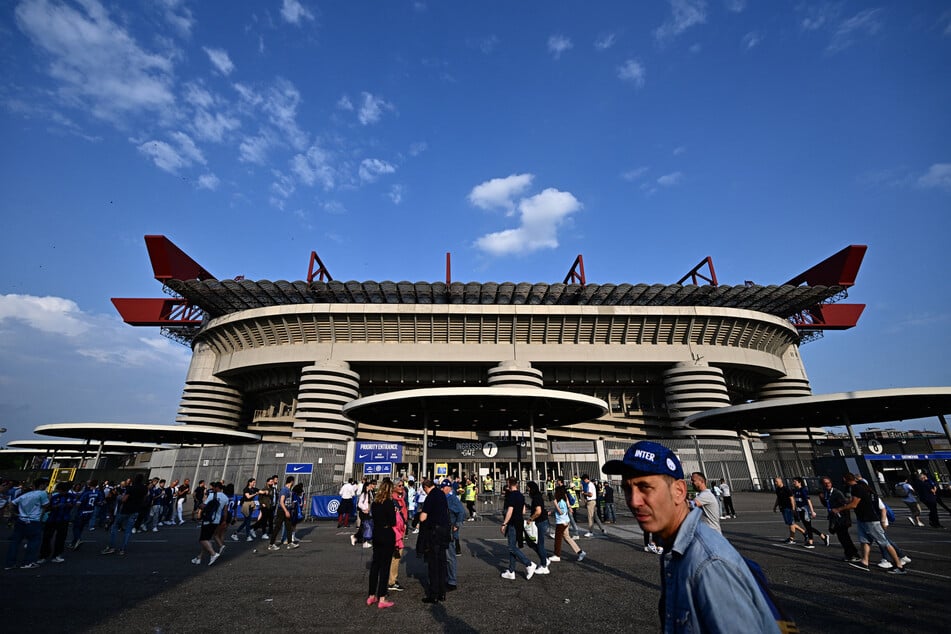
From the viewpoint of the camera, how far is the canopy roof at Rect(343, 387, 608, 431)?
19469 millimetres

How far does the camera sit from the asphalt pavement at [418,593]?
544cm

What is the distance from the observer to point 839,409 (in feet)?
83.5

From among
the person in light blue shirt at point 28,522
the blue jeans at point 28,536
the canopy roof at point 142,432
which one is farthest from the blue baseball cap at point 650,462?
the canopy roof at point 142,432

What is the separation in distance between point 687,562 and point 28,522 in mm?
12954

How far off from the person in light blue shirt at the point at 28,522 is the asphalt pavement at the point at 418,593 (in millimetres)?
391

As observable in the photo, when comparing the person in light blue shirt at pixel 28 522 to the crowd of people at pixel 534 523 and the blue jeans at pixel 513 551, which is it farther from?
the blue jeans at pixel 513 551

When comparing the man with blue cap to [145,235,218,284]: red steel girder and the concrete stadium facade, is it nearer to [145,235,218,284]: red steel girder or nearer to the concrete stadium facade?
the concrete stadium facade

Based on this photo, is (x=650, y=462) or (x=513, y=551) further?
(x=513, y=551)

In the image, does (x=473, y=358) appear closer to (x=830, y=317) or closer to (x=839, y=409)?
(x=839, y=409)

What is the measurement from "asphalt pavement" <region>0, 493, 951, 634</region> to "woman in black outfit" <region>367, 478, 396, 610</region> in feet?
0.72

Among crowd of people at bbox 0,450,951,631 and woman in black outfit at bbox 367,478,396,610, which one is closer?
crowd of people at bbox 0,450,951,631

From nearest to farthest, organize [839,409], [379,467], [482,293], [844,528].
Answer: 1. [844,528]
2. [379,467]
3. [839,409]
4. [482,293]

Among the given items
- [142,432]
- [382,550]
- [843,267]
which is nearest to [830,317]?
[843,267]

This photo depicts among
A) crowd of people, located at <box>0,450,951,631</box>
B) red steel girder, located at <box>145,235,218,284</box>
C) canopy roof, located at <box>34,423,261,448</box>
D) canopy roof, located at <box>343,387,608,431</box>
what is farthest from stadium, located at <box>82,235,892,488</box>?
crowd of people, located at <box>0,450,951,631</box>
